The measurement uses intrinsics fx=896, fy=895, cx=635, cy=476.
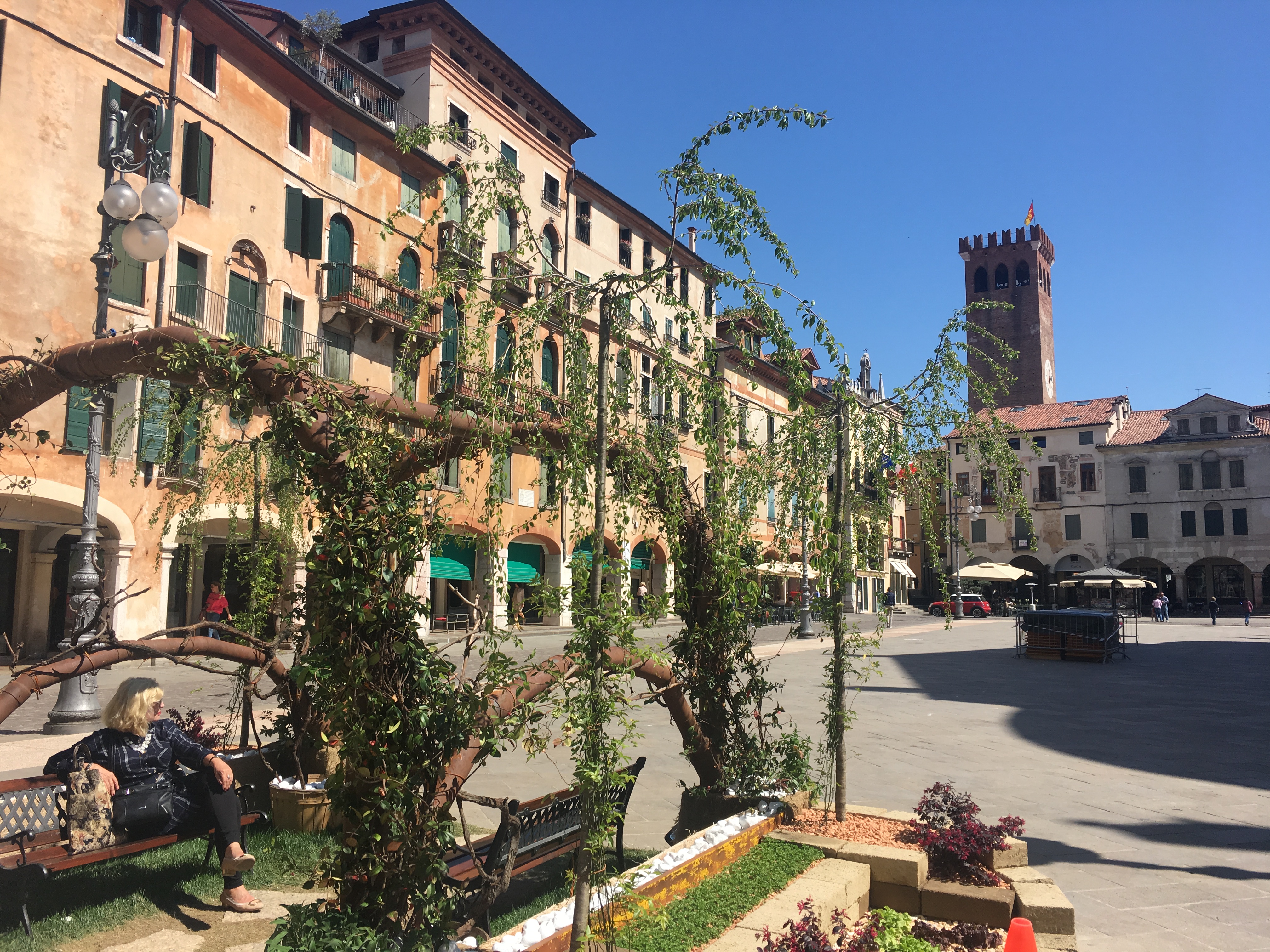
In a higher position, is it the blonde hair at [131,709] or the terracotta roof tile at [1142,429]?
the terracotta roof tile at [1142,429]

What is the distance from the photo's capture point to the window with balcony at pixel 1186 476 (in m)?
50.1

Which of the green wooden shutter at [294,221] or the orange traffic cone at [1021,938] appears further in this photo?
the green wooden shutter at [294,221]

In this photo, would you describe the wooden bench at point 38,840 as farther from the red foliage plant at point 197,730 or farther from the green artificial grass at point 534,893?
the green artificial grass at point 534,893

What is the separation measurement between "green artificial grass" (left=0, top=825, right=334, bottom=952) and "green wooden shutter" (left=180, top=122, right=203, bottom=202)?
15290 mm

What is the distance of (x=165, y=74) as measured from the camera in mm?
17219

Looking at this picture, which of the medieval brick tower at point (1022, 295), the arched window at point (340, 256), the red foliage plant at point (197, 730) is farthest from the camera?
the medieval brick tower at point (1022, 295)

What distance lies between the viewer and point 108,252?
8.98 metres

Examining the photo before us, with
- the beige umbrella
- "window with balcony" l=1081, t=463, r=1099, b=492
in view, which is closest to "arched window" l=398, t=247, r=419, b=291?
the beige umbrella

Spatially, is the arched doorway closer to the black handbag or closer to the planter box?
the planter box

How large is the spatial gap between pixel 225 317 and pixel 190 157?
3.10 metres

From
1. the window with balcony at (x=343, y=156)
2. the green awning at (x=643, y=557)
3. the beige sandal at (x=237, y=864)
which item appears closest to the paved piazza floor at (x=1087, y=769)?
the beige sandal at (x=237, y=864)

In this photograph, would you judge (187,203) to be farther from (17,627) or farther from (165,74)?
(17,627)

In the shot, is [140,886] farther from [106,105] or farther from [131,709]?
[106,105]

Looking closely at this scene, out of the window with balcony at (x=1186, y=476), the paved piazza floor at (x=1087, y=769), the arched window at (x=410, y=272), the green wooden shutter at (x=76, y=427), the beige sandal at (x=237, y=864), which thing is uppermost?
the arched window at (x=410, y=272)
